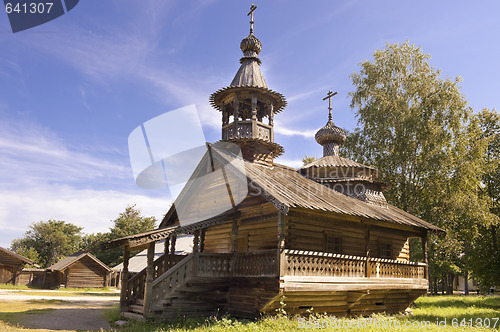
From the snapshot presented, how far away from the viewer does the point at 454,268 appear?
4797 cm

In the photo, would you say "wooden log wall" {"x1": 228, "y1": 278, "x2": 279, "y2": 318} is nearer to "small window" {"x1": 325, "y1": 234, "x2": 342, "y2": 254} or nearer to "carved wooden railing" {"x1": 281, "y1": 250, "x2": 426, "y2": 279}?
"carved wooden railing" {"x1": 281, "y1": 250, "x2": 426, "y2": 279}

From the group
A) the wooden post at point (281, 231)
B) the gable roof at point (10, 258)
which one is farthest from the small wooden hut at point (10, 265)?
the wooden post at point (281, 231)

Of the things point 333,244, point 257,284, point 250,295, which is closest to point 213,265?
point 257,284

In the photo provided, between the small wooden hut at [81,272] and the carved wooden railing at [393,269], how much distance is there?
3618cm

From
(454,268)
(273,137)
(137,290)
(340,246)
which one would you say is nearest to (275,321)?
(340,246)

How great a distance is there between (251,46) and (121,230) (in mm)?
49254

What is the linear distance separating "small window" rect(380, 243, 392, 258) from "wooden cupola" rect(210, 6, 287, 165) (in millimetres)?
7345

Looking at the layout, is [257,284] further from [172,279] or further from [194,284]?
[172,279]

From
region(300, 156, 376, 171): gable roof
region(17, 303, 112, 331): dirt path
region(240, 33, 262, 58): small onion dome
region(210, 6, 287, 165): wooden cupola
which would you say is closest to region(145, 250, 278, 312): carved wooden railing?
region(17, 303, 112, 331): dirt path

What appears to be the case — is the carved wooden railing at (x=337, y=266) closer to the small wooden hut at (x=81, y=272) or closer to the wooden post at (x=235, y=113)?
the wooden post at (x=235, y=113)

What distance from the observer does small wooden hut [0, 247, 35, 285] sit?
134ft

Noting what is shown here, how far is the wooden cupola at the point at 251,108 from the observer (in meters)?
19.9

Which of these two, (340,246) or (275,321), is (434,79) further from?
(275,321)

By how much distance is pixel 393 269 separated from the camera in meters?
17.6
